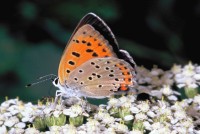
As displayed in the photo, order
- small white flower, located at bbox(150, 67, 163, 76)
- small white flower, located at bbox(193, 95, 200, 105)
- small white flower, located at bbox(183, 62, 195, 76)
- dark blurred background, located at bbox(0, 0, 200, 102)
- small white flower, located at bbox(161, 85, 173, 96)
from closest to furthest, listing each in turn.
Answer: small white flower, located at bbox(193, 95, 200, 105) → small white flower, located at bbox(161, 85, 173, 96) → small white flower, located at bbox(183, 62, 195, 76) → small white flower, located at bbox(150, 67, 163, 76) → dark blurred background, located at bbox(0, 0, 200, 102)

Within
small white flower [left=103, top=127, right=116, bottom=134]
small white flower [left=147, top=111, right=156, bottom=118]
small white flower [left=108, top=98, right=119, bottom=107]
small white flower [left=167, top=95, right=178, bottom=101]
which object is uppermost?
small white flower [left=167, top=95, right=178, bottom=101]

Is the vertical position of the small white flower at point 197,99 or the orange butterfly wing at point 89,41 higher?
the orange butterfly wing at point 89,41

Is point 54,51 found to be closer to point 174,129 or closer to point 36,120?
point 36,120

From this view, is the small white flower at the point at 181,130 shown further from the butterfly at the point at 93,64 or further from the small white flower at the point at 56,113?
the small white flower at the point at 56,113

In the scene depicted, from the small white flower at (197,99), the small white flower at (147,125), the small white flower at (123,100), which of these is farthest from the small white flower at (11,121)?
the small white flower at (197,99)

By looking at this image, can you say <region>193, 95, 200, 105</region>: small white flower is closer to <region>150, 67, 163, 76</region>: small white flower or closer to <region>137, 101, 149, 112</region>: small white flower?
<region>137, 101, 149, 112</region>: small white flower

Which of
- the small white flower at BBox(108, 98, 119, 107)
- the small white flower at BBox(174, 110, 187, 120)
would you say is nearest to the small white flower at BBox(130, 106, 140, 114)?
the small white flower at BBox(108, 98, 119, 107)

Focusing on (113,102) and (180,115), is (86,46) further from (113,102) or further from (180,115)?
(180,115)
